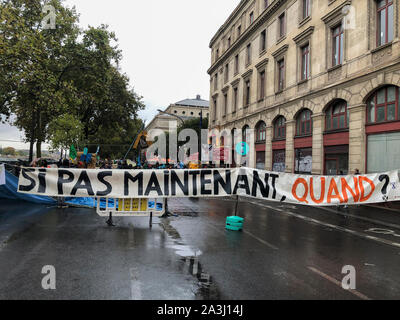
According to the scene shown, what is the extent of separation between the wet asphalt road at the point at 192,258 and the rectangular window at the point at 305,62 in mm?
15360

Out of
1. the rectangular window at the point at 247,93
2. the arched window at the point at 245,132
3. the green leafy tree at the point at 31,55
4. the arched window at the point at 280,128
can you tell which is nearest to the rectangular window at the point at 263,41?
the rectangular window at the point at 247,93

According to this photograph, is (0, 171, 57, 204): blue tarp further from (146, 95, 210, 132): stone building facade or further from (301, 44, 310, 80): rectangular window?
(146, 95, 210, 132): stone building facade

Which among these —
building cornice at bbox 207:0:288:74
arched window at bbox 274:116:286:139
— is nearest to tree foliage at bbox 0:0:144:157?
building cornice at bbox 207:0:288:74

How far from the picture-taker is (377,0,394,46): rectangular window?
54.1 ft

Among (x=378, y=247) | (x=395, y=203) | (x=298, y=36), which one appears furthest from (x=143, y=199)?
(x=298, y=36)

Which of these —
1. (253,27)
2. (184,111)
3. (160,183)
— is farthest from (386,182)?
(184,111)

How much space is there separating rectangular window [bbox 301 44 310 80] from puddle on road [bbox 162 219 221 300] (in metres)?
19.3

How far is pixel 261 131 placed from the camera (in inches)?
1210

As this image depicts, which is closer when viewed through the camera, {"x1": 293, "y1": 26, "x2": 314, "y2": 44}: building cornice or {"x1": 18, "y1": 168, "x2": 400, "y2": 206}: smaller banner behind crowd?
{"x1": 18, "y1": 168, "x2": 400, "y2": 206}: smaller banner behind crowd

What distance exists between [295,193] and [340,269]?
12.5ft

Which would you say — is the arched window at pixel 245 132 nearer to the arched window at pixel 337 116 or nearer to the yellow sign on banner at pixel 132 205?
the arched window at pixel 337 116

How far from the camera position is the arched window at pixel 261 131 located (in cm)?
3000

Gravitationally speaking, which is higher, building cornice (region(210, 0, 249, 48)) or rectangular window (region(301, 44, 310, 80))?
building cornice (region(210, 0, 249, 48))

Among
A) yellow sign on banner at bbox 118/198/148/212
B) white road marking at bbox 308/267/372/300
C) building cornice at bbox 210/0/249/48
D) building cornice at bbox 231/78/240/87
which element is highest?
building cornice at bbox 210/0/249/48
